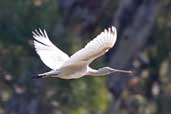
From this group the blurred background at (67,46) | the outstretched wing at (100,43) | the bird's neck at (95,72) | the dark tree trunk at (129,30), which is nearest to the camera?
the outstretched wing at (100,43)

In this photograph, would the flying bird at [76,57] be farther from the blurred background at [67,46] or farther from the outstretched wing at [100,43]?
the blurred background at [67,46]

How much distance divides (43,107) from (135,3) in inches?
80.5

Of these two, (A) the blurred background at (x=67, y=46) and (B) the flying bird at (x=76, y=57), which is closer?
(B) the flying bird at (x=76, y=57)

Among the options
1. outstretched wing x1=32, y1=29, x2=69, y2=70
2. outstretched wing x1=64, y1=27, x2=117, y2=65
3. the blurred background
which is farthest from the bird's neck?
the blurred background

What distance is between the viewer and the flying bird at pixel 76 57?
19.4 feet

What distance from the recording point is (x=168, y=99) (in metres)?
16.1

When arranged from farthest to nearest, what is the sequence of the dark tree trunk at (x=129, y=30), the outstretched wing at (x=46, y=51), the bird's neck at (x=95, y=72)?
the dark tree trunk at (x=129, y=30) < the outstretched wing at (x=46, y=51) < the bird's neck at (x=95, y=72)

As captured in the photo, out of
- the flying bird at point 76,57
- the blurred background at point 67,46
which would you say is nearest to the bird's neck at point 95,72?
the flying bird at point 76,57

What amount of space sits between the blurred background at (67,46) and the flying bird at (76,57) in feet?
18.3

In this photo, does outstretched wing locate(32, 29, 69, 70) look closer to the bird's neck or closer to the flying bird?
the flying bird

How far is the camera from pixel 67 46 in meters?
12.7

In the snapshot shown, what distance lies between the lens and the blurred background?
12.9 metres

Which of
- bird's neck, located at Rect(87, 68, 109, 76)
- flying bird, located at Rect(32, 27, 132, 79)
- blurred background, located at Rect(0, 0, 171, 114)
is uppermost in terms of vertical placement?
blurred background, located at Rect(0, 0, 171, 114)

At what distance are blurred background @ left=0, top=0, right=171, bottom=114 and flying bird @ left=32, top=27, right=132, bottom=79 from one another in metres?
5.58
